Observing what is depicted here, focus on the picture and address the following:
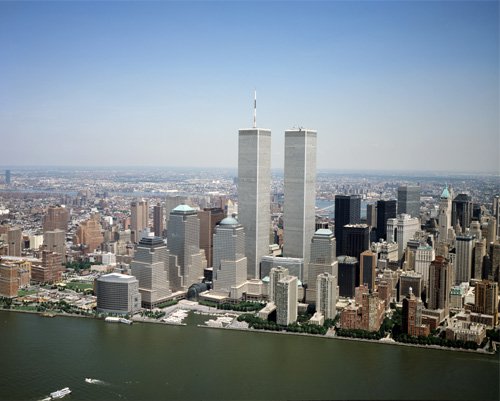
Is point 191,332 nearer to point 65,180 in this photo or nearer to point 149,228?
point 149,228

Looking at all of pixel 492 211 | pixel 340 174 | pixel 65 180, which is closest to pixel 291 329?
pixel 492 211

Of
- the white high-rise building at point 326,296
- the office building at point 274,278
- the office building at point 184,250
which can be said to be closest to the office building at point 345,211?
the office building at point 274,278

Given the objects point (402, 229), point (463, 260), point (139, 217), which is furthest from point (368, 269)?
point (139, 217)

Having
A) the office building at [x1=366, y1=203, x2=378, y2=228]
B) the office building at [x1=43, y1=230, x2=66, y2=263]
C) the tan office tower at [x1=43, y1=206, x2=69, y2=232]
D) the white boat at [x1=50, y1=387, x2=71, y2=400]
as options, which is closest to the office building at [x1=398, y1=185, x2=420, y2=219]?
the office building at [x1=366, y1=203, x2=378, y2=228]

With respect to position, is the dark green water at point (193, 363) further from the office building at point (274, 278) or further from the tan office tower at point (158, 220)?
the tan office tower at point (158, 220)

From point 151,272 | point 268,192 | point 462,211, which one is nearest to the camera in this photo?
point 151,272

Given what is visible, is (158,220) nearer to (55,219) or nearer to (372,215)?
(55,219)
